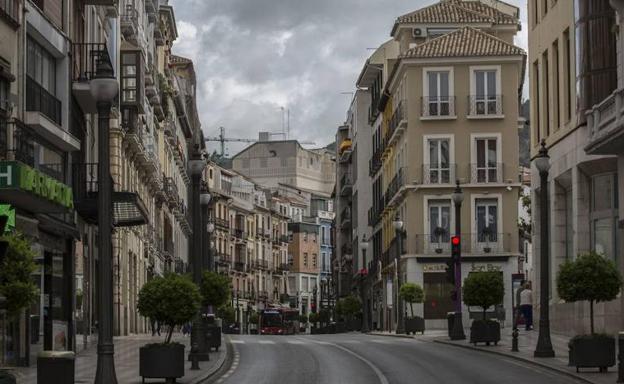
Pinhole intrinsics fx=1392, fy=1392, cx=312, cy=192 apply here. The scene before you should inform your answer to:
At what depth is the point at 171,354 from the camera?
24719 millimetres


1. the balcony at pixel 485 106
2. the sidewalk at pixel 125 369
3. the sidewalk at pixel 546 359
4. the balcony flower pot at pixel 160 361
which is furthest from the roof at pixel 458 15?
the balcony flower pot at pixel 160 361

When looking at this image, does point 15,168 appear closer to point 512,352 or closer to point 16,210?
point 16,210

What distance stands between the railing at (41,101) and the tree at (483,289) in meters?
12.7

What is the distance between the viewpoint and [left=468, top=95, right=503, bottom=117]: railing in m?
74.9

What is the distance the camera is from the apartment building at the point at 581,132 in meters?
38.4

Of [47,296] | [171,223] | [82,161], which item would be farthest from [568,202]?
[171,223]

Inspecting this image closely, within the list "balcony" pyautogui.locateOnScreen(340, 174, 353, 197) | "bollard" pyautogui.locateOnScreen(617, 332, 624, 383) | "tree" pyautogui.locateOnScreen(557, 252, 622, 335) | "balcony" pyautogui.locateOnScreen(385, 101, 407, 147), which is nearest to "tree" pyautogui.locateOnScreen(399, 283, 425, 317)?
"balcony" pyautogui.locateOnScreen(385, 101, 407, 147)

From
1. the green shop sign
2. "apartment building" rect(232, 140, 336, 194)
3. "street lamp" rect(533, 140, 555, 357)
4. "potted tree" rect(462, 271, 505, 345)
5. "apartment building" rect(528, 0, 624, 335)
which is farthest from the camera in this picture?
"apartment building" rect(232, 140, 336, 194)

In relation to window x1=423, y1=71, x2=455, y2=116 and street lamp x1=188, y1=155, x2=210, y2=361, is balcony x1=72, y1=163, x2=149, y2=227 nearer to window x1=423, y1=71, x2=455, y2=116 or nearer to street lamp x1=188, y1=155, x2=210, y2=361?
street lamp x1=188, y1=155, x2=210, y2=361

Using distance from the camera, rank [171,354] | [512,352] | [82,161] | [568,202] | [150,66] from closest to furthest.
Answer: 1. [171,354]
2. [512,352]
3. [82,161]
4. [568,202]
5. [150,66]

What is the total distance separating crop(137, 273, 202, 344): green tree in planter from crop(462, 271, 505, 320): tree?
15530mm

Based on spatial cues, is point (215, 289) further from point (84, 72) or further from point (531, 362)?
point (531, 362)

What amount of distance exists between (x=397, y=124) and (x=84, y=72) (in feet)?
133

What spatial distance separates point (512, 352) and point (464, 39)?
43599 millimetres
